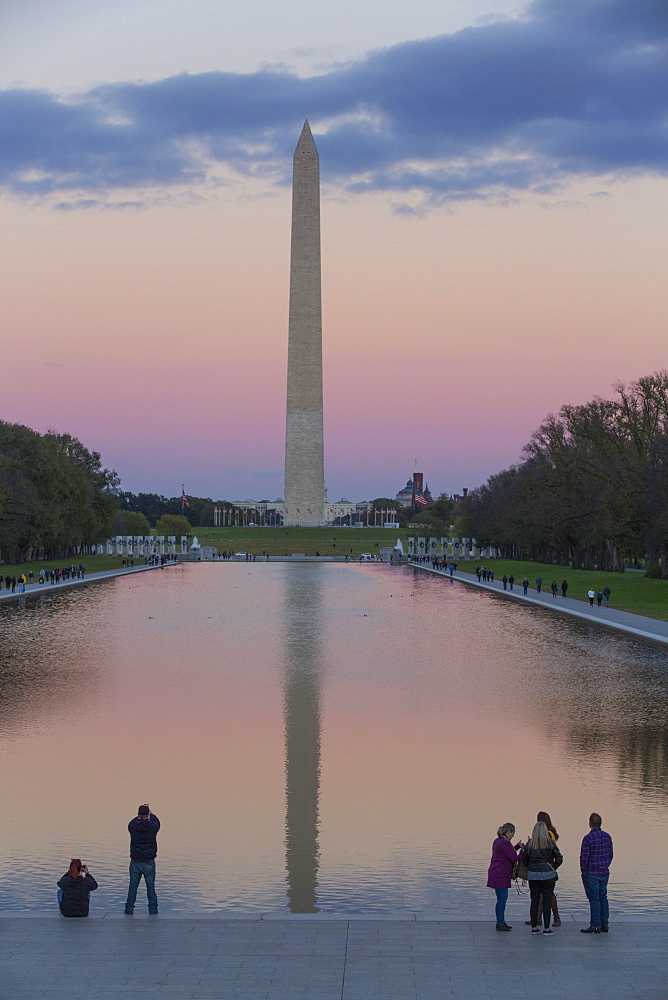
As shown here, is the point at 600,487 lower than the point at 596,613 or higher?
higher

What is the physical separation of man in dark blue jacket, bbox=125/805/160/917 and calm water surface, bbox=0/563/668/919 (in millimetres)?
624

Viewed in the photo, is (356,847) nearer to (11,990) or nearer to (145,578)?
(11,990)

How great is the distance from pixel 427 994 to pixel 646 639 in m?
25.9

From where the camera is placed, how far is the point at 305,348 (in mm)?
105250

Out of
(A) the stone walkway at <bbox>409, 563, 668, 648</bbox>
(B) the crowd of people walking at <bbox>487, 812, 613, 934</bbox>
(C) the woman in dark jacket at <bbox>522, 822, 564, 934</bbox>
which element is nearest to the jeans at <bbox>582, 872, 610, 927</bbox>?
(B) the crowd of people walking at <bbox>487, 812, 613, 934</bbox>

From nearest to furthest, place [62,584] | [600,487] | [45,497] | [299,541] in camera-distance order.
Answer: [62,584], [600,487], [45,497], [299,541]

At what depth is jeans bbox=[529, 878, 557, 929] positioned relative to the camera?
9.02 meters

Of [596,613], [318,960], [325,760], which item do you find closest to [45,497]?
[596,613]

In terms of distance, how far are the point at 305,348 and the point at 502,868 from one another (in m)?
97.6

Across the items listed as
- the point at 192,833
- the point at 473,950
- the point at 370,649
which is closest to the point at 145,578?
the point at 370,649

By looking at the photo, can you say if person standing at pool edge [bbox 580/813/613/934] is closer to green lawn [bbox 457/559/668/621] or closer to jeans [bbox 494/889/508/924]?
jeans [bbox 494/889/508/924]

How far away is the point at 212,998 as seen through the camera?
757cm

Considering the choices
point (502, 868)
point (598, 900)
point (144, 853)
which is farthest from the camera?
point (144, 853)

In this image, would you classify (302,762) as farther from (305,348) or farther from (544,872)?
(305,348)
